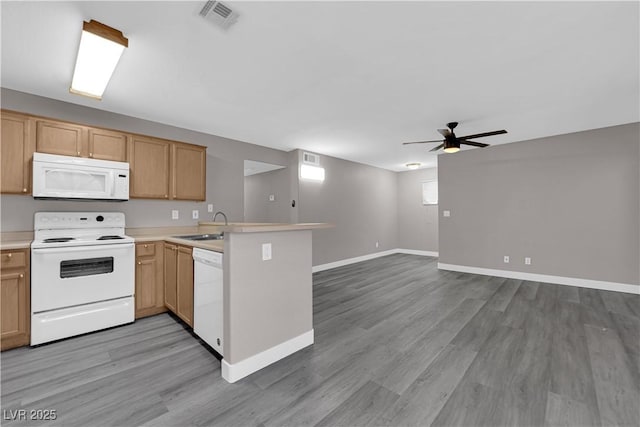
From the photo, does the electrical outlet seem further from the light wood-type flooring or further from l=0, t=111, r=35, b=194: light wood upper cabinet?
l=0, t=111, r=35, b=194: light wood upper cabinet

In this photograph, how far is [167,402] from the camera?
5.49ft

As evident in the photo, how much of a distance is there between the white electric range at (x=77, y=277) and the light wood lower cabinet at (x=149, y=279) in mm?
87

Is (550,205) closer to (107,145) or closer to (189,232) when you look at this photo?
(189,232)

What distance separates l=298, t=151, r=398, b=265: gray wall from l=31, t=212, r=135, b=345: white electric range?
3.01 meters

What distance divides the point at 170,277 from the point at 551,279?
5999mm

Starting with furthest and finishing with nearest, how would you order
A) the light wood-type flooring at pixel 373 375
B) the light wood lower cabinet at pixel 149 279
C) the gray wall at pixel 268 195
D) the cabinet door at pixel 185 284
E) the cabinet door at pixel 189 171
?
the gray wall at pixel 268 195 < the cabinet door at pixel 189 171 < the light wood lower cabinet at pixel 149 279 < the cabinet door at pixel 185 284 < the light wood-type flooring at pixel 373 375

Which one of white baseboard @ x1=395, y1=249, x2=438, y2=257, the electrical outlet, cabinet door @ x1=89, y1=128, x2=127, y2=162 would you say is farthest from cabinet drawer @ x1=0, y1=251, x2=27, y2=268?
white baseboard @ x1=395, y1=249, x2=438, y2=257

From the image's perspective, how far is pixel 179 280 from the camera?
9.09 feet

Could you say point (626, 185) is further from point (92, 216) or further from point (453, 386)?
point (92, 216)

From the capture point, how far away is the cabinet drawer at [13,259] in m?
2.30

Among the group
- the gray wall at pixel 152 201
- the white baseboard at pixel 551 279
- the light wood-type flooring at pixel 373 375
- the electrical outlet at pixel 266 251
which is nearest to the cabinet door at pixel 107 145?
the gray wall at pixel 152 201

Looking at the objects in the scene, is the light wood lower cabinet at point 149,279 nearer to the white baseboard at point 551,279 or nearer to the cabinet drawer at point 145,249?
the cabinet drawer at point 145,249

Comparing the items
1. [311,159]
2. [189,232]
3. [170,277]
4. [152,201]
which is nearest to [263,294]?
[170,277]

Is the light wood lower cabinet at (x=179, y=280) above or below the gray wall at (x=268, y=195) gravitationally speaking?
below
